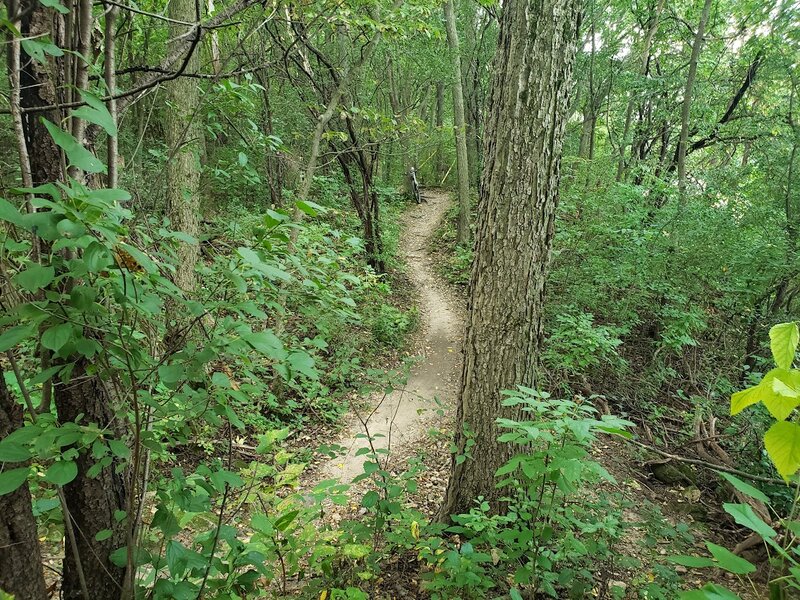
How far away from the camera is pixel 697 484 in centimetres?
527

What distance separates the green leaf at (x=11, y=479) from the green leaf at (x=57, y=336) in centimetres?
38

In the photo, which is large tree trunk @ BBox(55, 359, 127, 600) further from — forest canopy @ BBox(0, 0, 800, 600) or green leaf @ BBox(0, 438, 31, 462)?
green leaf @ BBox(0, 438, 31, 462)

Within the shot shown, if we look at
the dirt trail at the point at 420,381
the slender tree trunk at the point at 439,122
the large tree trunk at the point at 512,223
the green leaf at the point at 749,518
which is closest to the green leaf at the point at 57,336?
the green leaf at the point at 749,518

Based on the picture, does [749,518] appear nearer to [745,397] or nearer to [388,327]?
[745,397]

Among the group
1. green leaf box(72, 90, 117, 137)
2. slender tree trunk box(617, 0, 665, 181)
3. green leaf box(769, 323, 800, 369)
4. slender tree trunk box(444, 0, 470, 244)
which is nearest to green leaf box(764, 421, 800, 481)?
green leaf box(769, 323, 800, 369)

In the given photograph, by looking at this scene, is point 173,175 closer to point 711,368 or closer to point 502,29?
point 502,29

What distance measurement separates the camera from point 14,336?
1.13 meters

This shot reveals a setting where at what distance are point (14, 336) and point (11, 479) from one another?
0.44 metres

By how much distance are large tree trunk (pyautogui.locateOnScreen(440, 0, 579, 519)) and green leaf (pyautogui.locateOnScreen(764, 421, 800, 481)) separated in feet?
7.76

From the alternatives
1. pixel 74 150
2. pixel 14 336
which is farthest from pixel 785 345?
pixel 14 336

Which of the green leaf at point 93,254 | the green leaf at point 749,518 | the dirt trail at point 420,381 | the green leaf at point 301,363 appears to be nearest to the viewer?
the green leaf at point 749,518

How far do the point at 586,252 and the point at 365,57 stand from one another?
5941mm

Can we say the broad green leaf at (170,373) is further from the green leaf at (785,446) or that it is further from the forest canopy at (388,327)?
the green leaf at (785,446)

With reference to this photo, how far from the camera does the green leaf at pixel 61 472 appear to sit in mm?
1243
